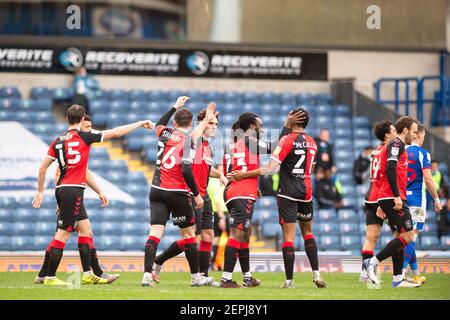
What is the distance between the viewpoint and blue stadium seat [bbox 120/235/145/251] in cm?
2005

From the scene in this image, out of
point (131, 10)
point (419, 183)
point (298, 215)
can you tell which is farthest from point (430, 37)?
point (298, 215)

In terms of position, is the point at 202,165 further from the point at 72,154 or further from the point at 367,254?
the point at 367,254

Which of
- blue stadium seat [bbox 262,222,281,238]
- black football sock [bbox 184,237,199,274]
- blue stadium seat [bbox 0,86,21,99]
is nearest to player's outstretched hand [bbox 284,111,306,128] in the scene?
black football sock [bbox 184,237,199,274]

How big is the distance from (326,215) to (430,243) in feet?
7.27

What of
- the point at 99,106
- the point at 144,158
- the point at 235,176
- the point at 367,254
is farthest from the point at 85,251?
the point at 99,106

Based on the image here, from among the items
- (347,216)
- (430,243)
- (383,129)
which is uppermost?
(383,129)

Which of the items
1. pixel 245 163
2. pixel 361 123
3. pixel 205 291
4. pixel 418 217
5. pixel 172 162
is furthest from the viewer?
pixel 361 123

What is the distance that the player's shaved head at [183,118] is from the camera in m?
12.4

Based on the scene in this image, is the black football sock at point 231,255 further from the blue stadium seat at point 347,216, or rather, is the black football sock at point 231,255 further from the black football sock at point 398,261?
the blue stadium seat at point 347,216

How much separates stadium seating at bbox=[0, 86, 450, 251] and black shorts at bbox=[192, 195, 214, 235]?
633 cm

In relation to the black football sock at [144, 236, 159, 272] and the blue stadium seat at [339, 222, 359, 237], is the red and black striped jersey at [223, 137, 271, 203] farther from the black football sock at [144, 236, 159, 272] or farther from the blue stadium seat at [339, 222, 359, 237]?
the blue stadium seat at [339, 222, 359, 237]

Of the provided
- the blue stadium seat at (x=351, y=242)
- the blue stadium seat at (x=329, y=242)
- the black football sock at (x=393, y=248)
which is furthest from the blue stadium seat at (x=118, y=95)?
the black football sock at (x=393, y=248)

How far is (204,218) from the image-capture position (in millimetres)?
13781

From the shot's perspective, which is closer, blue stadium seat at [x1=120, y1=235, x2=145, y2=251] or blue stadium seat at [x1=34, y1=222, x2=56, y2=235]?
blue stadium seat at [x1=120, y1=235, x2=145, y2=251]
